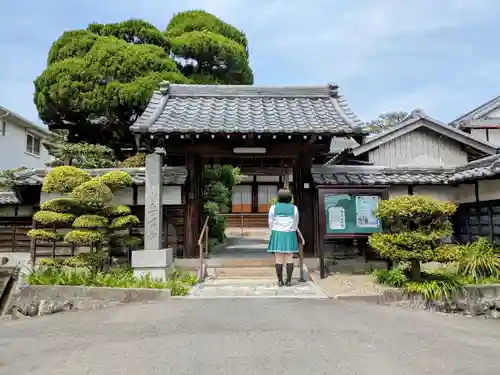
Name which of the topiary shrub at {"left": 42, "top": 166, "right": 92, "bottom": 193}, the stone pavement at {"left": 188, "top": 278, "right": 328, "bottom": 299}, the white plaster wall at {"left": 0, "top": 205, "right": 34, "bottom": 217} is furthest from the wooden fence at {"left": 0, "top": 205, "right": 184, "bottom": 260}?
the topiary shrub at {"left": 42, "top": 166, "right": 92, "bottom": 193}

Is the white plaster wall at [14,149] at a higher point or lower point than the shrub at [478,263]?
higher

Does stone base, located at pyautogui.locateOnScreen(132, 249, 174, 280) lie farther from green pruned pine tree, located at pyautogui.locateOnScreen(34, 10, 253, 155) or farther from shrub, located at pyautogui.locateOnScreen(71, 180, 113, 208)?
green pruned pine tree, located at pyautogui.locateOnScreen(34, 10, 253, 155)

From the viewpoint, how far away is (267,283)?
9.28 m

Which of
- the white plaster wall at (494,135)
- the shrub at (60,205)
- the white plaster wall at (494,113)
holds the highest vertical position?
the white plaster wall at (494,113)

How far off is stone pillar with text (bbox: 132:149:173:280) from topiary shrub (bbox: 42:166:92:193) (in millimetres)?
1496

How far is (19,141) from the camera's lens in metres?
25.0

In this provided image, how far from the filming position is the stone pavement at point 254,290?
798 cm

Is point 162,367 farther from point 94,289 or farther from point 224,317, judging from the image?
point 94,289

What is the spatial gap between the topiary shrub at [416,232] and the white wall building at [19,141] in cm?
2039

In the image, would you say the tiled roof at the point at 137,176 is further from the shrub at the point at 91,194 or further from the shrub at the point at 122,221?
the shrub at the point at 91,194

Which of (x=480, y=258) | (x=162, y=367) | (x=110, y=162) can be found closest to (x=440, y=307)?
(x=480, y=258)

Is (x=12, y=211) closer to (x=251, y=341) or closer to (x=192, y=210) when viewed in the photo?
(x=192, y=210)

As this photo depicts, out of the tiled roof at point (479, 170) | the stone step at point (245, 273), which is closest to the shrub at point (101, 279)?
the stone step at point (245, 273)

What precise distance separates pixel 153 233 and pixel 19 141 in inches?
781
